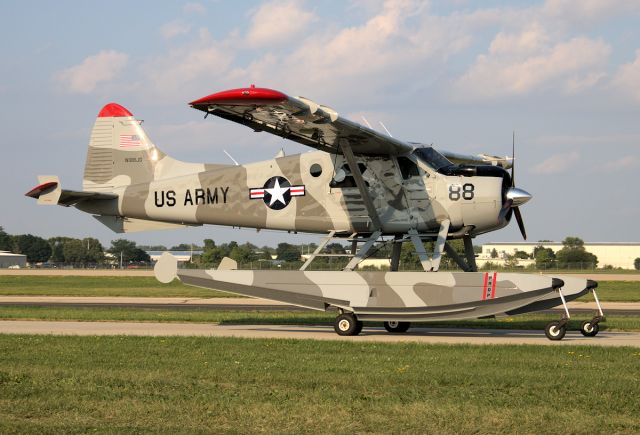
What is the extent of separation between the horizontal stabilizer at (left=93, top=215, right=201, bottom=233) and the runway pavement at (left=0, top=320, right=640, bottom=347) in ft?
7.48

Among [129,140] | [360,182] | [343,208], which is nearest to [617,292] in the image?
[343,208]

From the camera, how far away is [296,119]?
55.3 ft

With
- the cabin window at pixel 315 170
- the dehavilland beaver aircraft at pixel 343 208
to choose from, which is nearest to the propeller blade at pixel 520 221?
the dehavilland beaver aircraft at pixel 343 208

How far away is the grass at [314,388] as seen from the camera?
8.61 m

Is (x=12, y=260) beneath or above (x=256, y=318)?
above

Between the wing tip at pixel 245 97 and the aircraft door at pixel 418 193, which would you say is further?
the aircraft door at pixel 418 193

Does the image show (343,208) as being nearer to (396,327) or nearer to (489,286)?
(396,327)

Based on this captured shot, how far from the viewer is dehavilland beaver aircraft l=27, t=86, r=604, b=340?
16.8 meters

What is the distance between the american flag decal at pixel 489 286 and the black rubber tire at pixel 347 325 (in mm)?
2736

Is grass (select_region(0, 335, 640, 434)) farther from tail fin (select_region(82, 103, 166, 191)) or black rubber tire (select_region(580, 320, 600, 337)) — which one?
tail fin (select_region(82, 103, 166, 191))

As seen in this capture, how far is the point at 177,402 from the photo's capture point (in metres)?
9.57

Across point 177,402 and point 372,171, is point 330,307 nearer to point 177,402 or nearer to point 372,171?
point 372,171

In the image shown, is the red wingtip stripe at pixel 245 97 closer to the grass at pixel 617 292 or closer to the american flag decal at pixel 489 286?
the american flag decal at pixel 489 286

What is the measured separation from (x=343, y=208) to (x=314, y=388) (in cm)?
867
